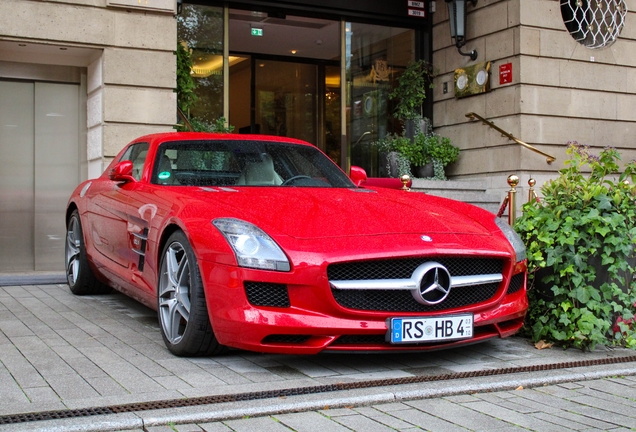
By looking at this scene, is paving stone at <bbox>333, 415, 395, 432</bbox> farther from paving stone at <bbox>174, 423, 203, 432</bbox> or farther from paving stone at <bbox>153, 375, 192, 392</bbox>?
paving stone at <bbox>153, 375, 192, 392</bbox>

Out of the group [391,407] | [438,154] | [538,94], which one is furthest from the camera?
[438,154]

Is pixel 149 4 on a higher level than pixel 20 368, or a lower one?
higher

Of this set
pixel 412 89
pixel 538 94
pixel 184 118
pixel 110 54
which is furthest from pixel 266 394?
pixel 412 89

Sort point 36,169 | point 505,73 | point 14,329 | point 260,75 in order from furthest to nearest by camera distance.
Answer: point 260,75 → point 505,73 → point 36,169 → point 14,329

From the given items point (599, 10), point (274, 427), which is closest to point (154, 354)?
point (274, 427)

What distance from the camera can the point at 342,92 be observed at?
514 inches

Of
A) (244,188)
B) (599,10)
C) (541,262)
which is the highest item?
(599,10)

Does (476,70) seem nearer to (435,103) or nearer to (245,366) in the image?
(435,103)

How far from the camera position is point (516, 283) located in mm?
4695

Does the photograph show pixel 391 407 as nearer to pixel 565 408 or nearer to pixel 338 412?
pixel 338 412

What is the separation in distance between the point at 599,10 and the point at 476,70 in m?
2.14

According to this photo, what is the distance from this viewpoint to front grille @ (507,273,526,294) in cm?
465

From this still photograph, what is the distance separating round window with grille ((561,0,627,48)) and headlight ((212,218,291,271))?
906 centimetres

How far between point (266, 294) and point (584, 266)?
2.19 meters
